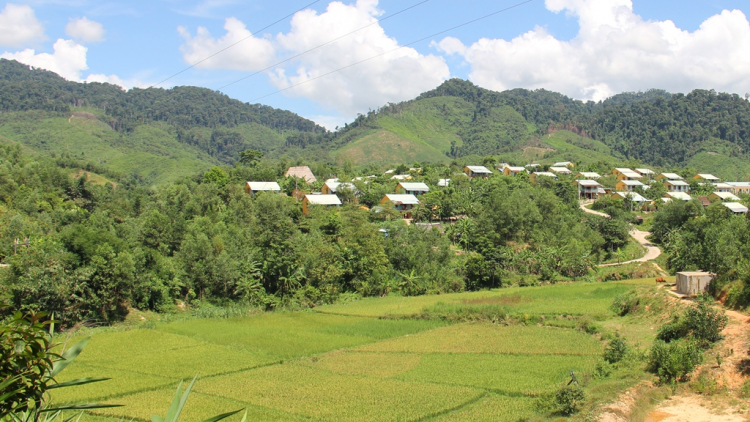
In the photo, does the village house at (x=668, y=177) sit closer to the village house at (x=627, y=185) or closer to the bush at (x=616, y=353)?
the village house at (x=627, y=185)

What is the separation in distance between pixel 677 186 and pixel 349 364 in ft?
224

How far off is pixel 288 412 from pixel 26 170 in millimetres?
51630

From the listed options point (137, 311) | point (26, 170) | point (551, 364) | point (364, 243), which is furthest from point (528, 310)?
point (26, 170)

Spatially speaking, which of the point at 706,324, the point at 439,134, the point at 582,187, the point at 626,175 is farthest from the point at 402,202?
the point at 439,134

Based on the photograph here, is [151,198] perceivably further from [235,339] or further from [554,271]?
[554,271]

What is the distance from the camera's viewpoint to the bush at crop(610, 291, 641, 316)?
2544 cm

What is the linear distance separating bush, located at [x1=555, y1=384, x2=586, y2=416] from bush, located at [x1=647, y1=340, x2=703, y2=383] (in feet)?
11.5

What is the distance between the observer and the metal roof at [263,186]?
56.4m

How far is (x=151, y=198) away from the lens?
183ft

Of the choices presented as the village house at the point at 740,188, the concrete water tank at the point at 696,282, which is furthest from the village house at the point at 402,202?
the village house at the point at 740,188

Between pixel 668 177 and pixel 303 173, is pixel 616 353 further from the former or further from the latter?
pixel 668 177

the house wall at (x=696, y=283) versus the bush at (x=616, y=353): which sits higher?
the house wall at (x=696, y=283)

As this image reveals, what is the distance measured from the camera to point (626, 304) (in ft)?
85.4

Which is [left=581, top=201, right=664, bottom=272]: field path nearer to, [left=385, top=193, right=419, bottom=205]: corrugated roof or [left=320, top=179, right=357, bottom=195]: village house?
[left=385, top=193, right=419, bottom=205]: corrugated roof
